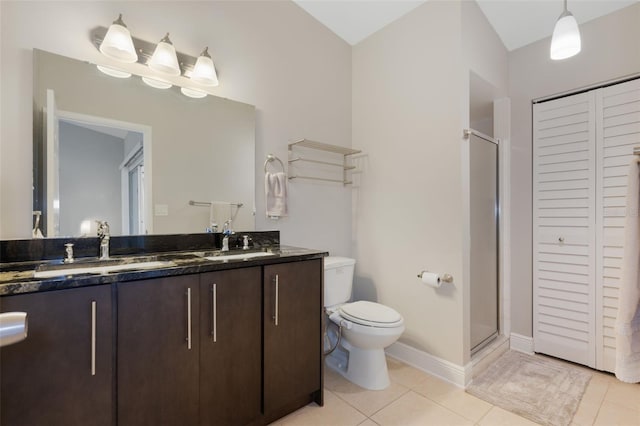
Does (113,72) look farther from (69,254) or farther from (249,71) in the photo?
(69,254)

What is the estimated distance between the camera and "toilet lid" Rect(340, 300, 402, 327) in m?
1.87

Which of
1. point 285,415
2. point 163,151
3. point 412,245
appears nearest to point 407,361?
point 412,245

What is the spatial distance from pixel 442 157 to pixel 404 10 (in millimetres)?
1201

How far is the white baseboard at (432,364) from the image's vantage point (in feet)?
6.50

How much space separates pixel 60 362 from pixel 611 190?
3.16 metres

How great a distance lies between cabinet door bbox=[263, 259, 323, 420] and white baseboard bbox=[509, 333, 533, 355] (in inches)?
71.7

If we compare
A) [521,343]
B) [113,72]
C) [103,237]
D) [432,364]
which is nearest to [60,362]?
[103,237]

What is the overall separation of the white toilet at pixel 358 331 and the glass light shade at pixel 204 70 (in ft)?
4.73

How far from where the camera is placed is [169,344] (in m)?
1.22

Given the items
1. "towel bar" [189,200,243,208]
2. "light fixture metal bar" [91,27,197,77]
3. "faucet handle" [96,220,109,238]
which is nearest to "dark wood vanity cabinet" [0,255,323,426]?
"faucet handle" [96,220,109,238]

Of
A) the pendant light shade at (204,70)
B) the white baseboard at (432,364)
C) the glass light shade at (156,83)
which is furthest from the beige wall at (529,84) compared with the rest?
the glass light shade at (156,83)

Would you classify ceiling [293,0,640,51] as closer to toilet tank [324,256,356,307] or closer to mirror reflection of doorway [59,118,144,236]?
mirror reflection of doorway [59,118,144,236]

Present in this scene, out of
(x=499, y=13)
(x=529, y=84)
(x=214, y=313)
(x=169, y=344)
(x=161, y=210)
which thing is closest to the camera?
(x=169, y=344)

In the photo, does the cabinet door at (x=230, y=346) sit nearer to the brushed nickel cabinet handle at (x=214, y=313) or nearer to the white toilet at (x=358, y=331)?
the brushed nickel cabinet handle at (x=214, y=313)
